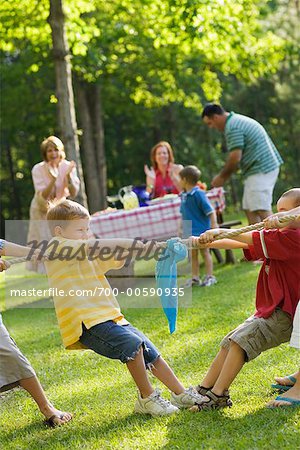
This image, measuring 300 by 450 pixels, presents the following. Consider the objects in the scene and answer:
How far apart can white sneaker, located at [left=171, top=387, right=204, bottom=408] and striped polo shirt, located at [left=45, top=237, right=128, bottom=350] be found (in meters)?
0.53

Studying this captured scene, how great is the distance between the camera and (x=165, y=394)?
4668 millimetres

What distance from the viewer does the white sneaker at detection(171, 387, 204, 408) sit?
421 cm

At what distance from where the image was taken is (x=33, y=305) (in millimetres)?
9773

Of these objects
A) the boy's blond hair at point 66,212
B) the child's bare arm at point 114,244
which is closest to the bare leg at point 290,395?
the child's bare arm at point 114,244

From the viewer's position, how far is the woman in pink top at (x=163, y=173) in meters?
10.6

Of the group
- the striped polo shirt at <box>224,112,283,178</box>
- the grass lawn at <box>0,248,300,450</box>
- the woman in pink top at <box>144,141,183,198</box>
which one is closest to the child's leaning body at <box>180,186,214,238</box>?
the striped polo shirt at <box>224,112,283,178</box>

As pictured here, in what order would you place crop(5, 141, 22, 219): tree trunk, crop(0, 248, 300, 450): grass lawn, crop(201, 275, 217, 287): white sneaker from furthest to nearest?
crop(5, 141, 22, 219): tree trunk → crop(201, 275, 217, 287): white sneaker → crop(0, 248, 300, 450): grass lawn

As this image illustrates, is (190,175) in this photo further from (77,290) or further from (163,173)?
(77,290)

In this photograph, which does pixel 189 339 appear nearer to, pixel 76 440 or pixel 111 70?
pixel 76 440

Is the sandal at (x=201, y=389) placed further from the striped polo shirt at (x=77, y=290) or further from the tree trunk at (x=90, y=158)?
the tree trunk at (x=90, y=158)

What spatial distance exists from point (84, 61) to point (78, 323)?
15.3 meters

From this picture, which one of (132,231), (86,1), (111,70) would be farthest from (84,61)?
(132,231)

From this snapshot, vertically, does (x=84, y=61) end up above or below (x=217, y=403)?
above

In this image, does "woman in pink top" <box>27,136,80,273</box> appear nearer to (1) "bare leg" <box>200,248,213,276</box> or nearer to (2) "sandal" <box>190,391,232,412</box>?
(1) "bare leg" <box>200,248,213,276</box>
